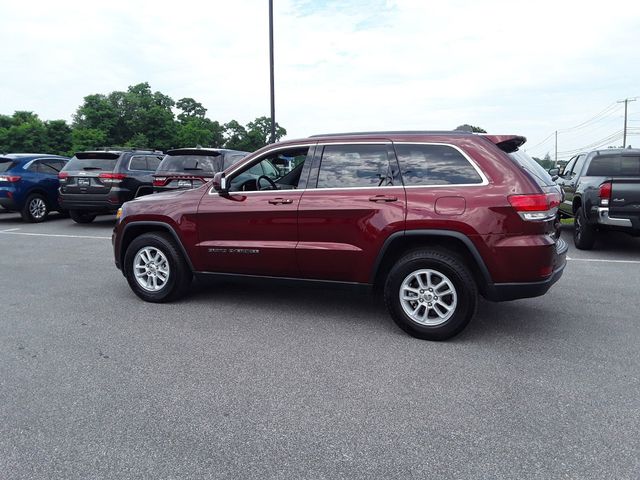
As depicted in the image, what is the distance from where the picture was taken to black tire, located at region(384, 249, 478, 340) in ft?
13.4

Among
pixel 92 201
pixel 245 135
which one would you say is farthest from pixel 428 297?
pixel 245 135

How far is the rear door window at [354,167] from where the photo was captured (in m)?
4.45

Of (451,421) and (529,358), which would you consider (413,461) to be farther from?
(529,358)

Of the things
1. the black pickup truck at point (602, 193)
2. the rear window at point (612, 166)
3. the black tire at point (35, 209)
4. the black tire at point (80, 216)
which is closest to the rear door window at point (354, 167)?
the black pickup truck at point (602, 193)

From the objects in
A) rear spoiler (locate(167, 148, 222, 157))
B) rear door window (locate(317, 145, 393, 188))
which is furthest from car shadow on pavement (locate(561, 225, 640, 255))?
rear spoiler (locate(167, 148, 222, 157))

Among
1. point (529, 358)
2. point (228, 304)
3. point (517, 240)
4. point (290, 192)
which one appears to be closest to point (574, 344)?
point (529, 358)

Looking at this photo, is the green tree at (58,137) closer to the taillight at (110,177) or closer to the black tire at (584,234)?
the taillight at (110,177)

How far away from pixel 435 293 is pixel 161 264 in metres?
2.94

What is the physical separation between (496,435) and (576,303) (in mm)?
3161

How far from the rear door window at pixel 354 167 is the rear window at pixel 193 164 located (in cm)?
569

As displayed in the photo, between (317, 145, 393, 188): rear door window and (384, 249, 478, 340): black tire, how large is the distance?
0.74 meters

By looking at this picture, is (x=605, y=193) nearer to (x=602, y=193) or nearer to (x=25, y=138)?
(x=602, y=193)

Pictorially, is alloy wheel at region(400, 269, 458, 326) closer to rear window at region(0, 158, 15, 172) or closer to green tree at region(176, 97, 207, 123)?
rear window at region(0, 158, 15, 172)

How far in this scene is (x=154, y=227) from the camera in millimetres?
5496
